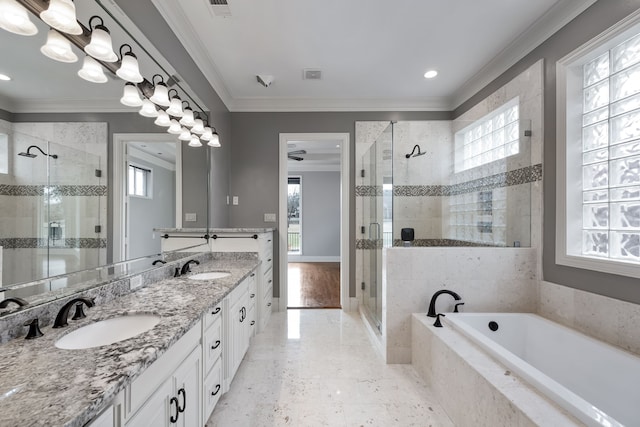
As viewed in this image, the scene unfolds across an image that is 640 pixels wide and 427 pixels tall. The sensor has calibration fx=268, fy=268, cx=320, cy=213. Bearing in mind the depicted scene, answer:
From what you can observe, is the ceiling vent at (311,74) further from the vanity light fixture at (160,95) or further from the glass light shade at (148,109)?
the glass light shade at (148,109)

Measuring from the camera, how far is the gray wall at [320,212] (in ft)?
23.3

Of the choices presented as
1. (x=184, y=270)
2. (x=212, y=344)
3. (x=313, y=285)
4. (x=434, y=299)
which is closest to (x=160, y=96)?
(x=184, y=270)

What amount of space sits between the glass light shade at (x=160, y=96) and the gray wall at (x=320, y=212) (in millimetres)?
5372

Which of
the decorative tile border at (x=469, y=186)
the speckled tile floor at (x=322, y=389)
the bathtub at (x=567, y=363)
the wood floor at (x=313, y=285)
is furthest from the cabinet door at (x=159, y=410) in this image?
the wood floor at (x=313, y=285)

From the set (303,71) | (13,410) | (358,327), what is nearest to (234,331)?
(13,410)

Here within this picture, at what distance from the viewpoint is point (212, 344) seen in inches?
56.9

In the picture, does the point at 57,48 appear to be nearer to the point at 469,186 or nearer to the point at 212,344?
the point at 212,344

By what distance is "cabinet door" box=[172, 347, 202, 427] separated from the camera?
1.08 metres

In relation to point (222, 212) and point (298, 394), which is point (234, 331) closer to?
point (298, 394)

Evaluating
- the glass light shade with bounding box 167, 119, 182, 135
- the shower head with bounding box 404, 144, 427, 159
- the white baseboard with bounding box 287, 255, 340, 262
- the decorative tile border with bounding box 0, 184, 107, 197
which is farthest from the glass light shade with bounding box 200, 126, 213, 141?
the white baseboard with bounding box 287, 255, 340, 262

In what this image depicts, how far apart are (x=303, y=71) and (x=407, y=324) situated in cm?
257

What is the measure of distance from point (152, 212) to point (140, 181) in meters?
0.24

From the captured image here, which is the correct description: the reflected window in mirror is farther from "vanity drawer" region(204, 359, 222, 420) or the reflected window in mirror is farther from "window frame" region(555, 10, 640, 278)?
"window frame" region(555, 10, 640, 278)

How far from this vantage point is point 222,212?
315 cm
